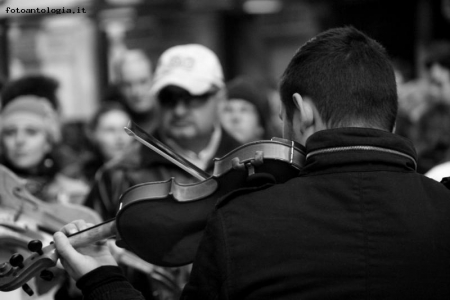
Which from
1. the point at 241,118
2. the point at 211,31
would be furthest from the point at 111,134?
the point at 211,31

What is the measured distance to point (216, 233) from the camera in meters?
2.07

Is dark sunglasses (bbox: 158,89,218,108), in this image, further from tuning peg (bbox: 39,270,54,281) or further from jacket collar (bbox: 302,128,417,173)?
jacket collar (bbox: 302,128,417,173)

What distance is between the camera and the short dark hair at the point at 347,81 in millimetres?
2137

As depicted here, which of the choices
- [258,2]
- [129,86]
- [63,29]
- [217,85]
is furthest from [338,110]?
[258,2]

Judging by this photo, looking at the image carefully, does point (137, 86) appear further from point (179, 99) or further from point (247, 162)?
point (247, 162)

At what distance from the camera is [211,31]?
14.3 metres

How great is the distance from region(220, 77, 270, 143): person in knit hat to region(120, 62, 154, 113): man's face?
61 cm

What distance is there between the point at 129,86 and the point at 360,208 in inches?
168

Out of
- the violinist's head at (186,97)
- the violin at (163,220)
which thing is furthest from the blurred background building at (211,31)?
the violin at (163,220)

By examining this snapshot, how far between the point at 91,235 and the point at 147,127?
348 cm

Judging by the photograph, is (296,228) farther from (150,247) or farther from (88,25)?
(88,25)

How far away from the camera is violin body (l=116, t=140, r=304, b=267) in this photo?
8.03ft

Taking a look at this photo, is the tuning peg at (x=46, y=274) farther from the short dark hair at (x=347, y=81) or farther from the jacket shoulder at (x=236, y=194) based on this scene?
the short dark hair at (x=347, y=81)

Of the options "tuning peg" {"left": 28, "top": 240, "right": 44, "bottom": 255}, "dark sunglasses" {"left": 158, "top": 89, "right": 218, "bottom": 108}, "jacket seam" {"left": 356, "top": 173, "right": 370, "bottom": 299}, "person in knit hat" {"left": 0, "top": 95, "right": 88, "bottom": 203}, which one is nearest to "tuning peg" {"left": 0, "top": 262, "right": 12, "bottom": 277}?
"tuning peg" {"left": 28, "top": 240, "right": 44, "bottom": 255}
